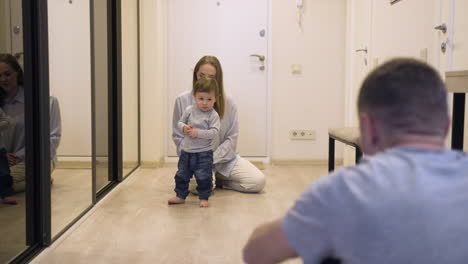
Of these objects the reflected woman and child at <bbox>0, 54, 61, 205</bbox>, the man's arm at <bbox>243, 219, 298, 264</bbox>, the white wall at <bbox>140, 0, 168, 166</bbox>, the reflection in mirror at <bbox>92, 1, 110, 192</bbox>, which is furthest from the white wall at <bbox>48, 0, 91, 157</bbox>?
the man's arm at <bbox>243, 219, 298, 264</bbox>

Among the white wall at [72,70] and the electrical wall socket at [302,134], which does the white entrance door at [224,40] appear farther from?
the white wall at [72,70]

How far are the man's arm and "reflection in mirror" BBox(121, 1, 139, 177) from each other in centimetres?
325

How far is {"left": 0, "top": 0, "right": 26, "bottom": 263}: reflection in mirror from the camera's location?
1848 millimetres

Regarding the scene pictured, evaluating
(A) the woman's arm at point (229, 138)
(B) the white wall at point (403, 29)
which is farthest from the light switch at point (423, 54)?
(A) the woman's arm at point (229, 138)

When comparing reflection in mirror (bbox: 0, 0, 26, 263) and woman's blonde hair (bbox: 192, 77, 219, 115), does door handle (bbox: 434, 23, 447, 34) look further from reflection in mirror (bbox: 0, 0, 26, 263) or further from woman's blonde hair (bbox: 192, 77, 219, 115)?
reflection in mirror (bbox: 0, 0, 26, 263)

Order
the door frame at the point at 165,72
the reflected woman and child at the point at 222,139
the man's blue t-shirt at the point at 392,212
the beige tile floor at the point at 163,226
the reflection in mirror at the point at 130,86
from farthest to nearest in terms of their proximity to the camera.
Result: the door frame at the point at 165,72 → the reflection in mirror at the point at 130,86 → the reflected woman and child at the point at 222,139 → the beige tile floor at the point at 163,226 → the man's blue t-shirt at the point at 392,212

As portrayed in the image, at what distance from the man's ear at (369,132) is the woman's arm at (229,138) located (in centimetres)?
272

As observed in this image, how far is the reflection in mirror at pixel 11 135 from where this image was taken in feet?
6.06

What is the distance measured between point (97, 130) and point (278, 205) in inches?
48.6

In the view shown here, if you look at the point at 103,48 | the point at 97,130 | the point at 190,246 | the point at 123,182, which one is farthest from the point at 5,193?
the point at 123,182

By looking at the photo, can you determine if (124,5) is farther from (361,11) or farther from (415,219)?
(415,219)

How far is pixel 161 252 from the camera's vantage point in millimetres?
2199

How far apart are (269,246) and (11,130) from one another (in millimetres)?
1505

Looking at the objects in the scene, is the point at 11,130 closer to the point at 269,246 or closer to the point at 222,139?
the point at 269,246
